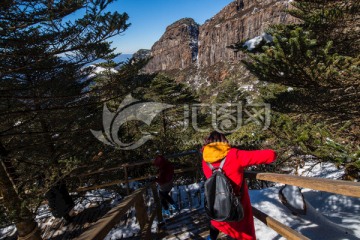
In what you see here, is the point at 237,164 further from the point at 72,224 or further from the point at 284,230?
the point at 72,224

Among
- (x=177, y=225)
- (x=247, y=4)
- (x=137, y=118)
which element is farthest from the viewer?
(x=247, y=4)

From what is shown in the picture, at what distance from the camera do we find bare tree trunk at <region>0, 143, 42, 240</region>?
3.79 metres

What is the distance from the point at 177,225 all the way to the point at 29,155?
17.3 feet

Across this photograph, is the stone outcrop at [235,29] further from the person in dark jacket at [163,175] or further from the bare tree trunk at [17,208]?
the bare tree trunk at [17,208]

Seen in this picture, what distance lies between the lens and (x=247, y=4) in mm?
194875

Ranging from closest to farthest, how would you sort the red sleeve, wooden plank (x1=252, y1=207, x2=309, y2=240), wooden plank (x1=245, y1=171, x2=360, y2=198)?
wooden plank (x1=245, y1=171, x2=360, y2=198), wooden plank (x1=252, y1=207, x2=309, y2=240), the red sleeve

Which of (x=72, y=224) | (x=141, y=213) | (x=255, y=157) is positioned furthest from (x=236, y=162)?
(x=72, y=224)

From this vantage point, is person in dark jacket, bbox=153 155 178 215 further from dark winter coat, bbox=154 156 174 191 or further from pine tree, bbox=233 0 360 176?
pine tree, bbox=233 0 360 176

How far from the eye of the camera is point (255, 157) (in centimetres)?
248

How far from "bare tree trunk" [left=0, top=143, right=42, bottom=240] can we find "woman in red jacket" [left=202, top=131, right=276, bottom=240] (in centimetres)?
307

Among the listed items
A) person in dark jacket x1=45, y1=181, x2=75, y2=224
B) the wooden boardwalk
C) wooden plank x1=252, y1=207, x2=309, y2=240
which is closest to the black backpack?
wooden plank x1=252, y1=207, x2=309, y2=240

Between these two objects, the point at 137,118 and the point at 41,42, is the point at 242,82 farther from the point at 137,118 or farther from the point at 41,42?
the point at 41,42

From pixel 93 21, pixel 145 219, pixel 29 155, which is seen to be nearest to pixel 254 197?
pixel 145 219

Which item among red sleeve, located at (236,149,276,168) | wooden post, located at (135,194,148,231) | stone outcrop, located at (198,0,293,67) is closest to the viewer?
red sleeve, located at (236,149,276,168)
